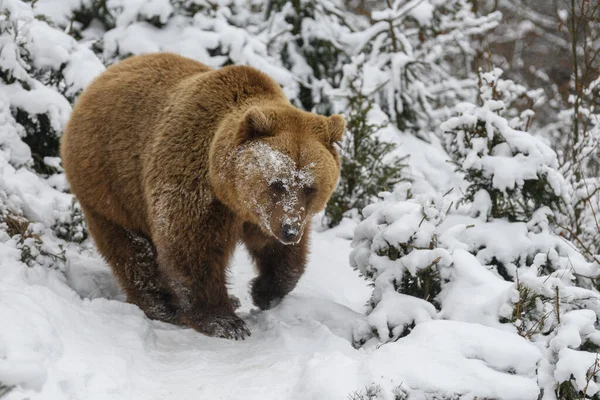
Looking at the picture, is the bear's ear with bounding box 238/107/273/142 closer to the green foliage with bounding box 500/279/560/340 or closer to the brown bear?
the brown bear

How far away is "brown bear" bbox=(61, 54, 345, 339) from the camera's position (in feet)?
13.6

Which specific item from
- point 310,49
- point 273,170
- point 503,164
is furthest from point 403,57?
point 273,170

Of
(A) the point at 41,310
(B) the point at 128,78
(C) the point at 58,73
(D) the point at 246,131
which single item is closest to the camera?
(A) the point at 41,310

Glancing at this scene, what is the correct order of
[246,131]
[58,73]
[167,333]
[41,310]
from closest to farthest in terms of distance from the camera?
[41,310]
[246,131]
[167,333]
[58,73]

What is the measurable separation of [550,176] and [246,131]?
2.40m

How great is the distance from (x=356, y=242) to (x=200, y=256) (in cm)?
112

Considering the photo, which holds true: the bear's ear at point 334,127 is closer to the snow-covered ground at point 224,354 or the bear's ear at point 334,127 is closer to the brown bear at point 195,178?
the brown bear at point 195,178

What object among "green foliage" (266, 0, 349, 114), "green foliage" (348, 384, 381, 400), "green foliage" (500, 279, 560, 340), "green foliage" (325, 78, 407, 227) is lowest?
"green foliage" (325, 78, 407, 227)

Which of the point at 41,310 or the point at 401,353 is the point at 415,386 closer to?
the point at 401,353

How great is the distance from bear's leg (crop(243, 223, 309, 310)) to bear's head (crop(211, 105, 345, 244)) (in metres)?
0.60

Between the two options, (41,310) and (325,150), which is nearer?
(41,310)

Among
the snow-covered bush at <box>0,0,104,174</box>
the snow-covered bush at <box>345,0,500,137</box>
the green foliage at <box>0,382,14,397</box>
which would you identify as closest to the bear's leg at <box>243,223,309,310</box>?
the green foliage at <box>0,382,14,397</box>

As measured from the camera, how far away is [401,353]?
3412mm

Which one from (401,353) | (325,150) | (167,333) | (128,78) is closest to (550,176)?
(325,150)
